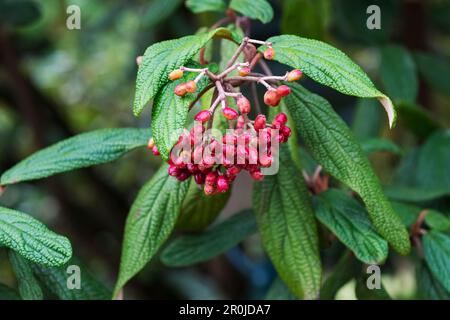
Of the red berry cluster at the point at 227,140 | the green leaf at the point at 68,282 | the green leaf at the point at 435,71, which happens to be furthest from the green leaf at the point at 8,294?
the green leaf at the point at 435,71

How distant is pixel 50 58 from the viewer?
1948mm

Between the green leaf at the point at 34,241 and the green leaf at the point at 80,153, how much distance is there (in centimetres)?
11

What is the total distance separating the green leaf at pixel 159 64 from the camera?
2.03 feet

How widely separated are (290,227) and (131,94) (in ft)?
4.49

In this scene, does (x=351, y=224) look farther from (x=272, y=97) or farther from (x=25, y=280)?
(x=25, y=280)

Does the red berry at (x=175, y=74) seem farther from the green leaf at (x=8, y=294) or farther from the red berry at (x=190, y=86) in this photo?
the green leaf at (x=8, y=294)

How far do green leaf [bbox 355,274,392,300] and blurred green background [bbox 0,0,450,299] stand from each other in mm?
215

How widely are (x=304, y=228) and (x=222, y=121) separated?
172mm

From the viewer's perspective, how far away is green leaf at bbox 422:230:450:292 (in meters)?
0.83

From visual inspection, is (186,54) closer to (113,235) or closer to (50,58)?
(113,235)

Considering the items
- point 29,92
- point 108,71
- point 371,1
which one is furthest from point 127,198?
point 371,1

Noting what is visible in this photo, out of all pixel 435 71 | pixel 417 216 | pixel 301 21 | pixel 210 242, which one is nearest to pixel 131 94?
pixel 435 71

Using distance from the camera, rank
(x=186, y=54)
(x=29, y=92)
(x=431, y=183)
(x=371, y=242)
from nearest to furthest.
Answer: (x=186, y=54) → (x=371, y=242) → (x=431, y=183) → (x=29, y=92)

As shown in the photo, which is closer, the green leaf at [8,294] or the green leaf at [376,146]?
the green leaf at [8,294]
